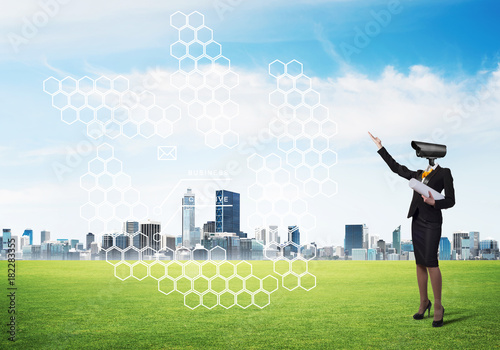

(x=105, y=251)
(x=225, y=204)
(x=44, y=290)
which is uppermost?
(x=225, y=204)

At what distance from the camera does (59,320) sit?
4754 millimetres

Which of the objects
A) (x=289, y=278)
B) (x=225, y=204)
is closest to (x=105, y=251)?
(x=225, y=204)

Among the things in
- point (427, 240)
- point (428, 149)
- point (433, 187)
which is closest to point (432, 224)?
point (427, 240)

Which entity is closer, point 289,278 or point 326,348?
point 326,348

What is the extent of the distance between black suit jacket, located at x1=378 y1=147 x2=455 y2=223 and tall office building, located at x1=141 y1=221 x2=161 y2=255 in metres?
3.08

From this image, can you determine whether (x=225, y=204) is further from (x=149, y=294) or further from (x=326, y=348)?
(x=326, y=348)

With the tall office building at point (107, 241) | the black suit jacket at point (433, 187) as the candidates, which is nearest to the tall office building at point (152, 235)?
the tall office building at point (107, 241)

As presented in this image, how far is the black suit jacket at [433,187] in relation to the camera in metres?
4.47

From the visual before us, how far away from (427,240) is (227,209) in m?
2.51

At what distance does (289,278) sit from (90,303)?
287 cm

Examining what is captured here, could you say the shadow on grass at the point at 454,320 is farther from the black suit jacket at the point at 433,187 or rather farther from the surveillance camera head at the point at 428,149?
the surveillance camera head at the point at 428,149

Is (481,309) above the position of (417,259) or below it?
below

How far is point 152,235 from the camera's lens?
647 centimetres

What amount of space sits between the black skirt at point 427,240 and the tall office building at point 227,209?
230 cm
